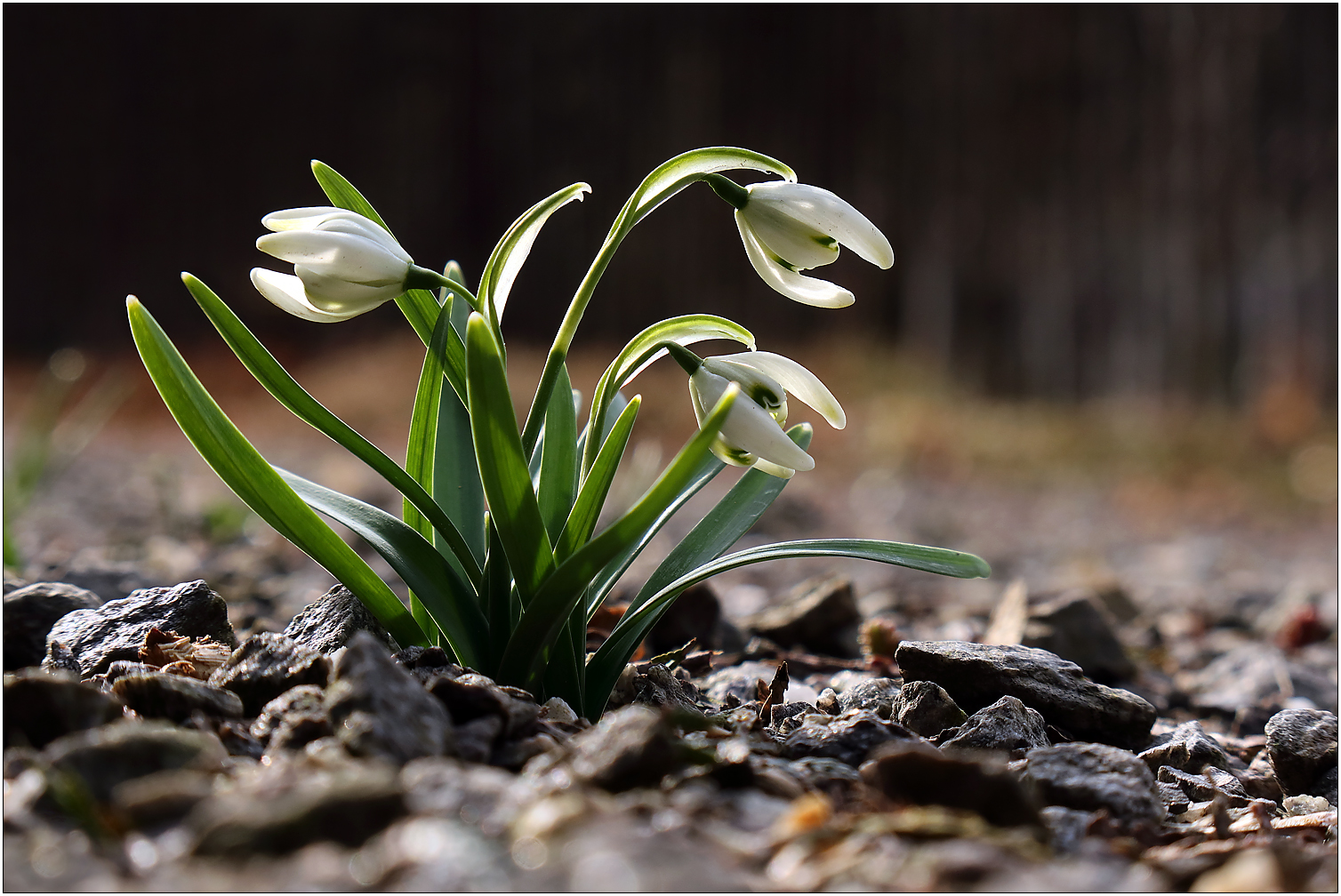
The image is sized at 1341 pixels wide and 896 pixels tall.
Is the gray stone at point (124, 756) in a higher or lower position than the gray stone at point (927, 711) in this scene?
higher

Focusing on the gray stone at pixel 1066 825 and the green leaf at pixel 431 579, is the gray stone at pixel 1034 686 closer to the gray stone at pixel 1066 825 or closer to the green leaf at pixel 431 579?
the gray stone at pixel 1066 825

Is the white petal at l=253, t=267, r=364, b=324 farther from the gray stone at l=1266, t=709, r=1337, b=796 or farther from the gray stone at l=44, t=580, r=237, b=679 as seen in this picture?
the gray stone at l=1266, t=709, r=1337, b=796

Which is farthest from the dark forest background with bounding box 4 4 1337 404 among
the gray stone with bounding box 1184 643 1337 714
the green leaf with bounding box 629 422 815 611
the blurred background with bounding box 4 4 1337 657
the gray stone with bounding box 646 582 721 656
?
the green leaf with bounding box 629 422 815 611

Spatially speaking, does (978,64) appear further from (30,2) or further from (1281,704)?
(30,2)

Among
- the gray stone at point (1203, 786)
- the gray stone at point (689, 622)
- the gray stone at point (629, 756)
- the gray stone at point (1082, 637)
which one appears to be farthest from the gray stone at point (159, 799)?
the gray stone at point (1082, 637)

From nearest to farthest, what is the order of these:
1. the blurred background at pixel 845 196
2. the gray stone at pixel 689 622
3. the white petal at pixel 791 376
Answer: the white petal at pixel 791 376 < the gray stone at pixel 689 622 < the blurred background at pixel 845 196

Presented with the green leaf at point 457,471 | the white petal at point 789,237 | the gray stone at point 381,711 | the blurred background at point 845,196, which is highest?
the blurred background at point 845,196

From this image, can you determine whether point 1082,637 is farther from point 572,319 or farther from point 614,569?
point 572,319
